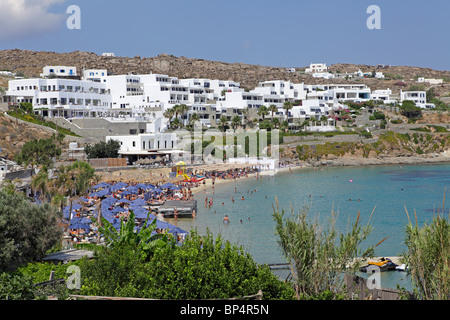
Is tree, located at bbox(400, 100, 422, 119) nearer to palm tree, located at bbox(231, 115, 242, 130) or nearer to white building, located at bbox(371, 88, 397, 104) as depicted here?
white building, located at bbox(371, 88, 397, 104)

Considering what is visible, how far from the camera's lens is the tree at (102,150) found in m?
59.6

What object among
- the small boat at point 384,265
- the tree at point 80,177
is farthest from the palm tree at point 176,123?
the small boat at point 384,265

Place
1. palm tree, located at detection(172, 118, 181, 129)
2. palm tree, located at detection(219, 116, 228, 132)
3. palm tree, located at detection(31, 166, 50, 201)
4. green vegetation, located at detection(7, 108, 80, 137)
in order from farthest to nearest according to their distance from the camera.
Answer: palm tree, located at detection(219, 116, 228, 132), palm tree, located at detection(172, 118, 181, 129), green vegetation, located at detection(7, 108, 80, 137), palm tree, located at detection(31, 166, 50, 201)

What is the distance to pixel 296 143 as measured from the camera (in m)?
80.4

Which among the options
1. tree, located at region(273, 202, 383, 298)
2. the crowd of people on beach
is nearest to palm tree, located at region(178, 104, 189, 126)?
the crowd of people on beach

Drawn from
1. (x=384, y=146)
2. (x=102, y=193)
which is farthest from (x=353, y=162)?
(x=102, y=193)

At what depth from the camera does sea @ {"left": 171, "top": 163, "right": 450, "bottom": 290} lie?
95.8 ft

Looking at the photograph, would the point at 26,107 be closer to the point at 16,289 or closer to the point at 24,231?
the point at 24,231

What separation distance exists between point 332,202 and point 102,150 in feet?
89.4

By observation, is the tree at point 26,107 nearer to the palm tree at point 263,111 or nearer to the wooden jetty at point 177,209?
the palm tree at point 263,111

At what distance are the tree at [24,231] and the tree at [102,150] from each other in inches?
1581

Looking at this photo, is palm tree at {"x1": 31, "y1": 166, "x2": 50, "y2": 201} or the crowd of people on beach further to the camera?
palm tree at {"x1": 31, "y1": 166, "x2": 50, "y2": 201}

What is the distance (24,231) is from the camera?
1788 cm

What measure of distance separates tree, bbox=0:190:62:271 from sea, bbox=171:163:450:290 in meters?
7.27
